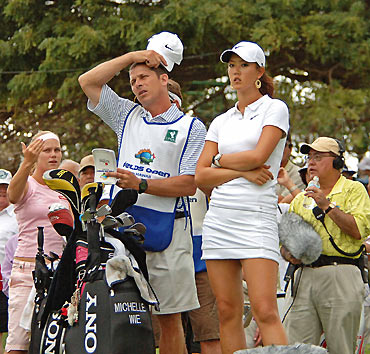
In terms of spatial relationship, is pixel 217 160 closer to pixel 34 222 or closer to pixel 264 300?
pixel 264 300

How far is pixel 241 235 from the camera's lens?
5469mm

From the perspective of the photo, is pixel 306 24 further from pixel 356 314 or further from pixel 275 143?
pixel 275 143

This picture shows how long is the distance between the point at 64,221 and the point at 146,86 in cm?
109

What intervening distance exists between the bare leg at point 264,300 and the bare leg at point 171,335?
70cm

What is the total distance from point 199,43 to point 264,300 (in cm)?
895

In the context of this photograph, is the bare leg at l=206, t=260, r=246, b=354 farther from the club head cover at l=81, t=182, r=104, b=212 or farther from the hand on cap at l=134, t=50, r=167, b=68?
the hand on cap at l=134, t=50, r=167, b=68

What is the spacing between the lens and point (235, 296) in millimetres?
5527

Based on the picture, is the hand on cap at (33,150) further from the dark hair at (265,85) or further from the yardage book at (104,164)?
the dark hair at (265,85)

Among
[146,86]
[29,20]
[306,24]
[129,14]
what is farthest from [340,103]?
[146,86]

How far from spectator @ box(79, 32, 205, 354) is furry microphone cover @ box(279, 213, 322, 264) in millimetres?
1100

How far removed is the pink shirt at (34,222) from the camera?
7.11m

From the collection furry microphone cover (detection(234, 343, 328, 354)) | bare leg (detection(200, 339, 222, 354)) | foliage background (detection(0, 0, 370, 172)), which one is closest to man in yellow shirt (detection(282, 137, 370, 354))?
bare leg (detection(200, 339, 222, 354))

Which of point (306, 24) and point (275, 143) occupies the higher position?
point (306, 24)

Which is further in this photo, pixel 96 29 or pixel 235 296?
pixel 96 29
